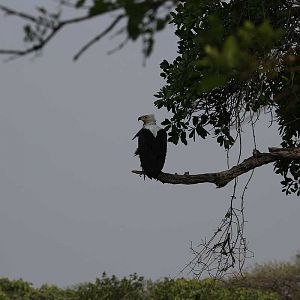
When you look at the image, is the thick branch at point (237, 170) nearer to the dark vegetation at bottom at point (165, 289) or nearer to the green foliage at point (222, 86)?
the green foliage at point (222, 86)

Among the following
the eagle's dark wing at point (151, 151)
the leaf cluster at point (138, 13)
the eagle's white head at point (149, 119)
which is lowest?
the leaf cluster at point (138, 13)

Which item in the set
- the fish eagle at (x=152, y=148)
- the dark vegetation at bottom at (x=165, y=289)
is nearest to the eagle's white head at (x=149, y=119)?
the fish eagle at (x=152, y=148)

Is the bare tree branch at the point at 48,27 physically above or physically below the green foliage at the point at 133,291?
below

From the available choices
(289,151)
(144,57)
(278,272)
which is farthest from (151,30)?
(278,272)

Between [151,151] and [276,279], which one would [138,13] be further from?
[276,279]

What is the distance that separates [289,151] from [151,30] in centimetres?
356

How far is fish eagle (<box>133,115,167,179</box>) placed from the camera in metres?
5.86

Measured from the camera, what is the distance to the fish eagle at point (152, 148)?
231 inches

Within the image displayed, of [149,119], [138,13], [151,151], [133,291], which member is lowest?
[138,13]

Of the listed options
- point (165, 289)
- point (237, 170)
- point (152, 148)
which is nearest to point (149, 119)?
point (152, 148)

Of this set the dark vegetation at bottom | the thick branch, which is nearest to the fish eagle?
the thick branch

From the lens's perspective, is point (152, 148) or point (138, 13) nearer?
point (138, 13)

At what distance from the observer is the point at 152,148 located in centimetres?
618

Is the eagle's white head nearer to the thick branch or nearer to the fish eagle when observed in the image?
the fish eagle
